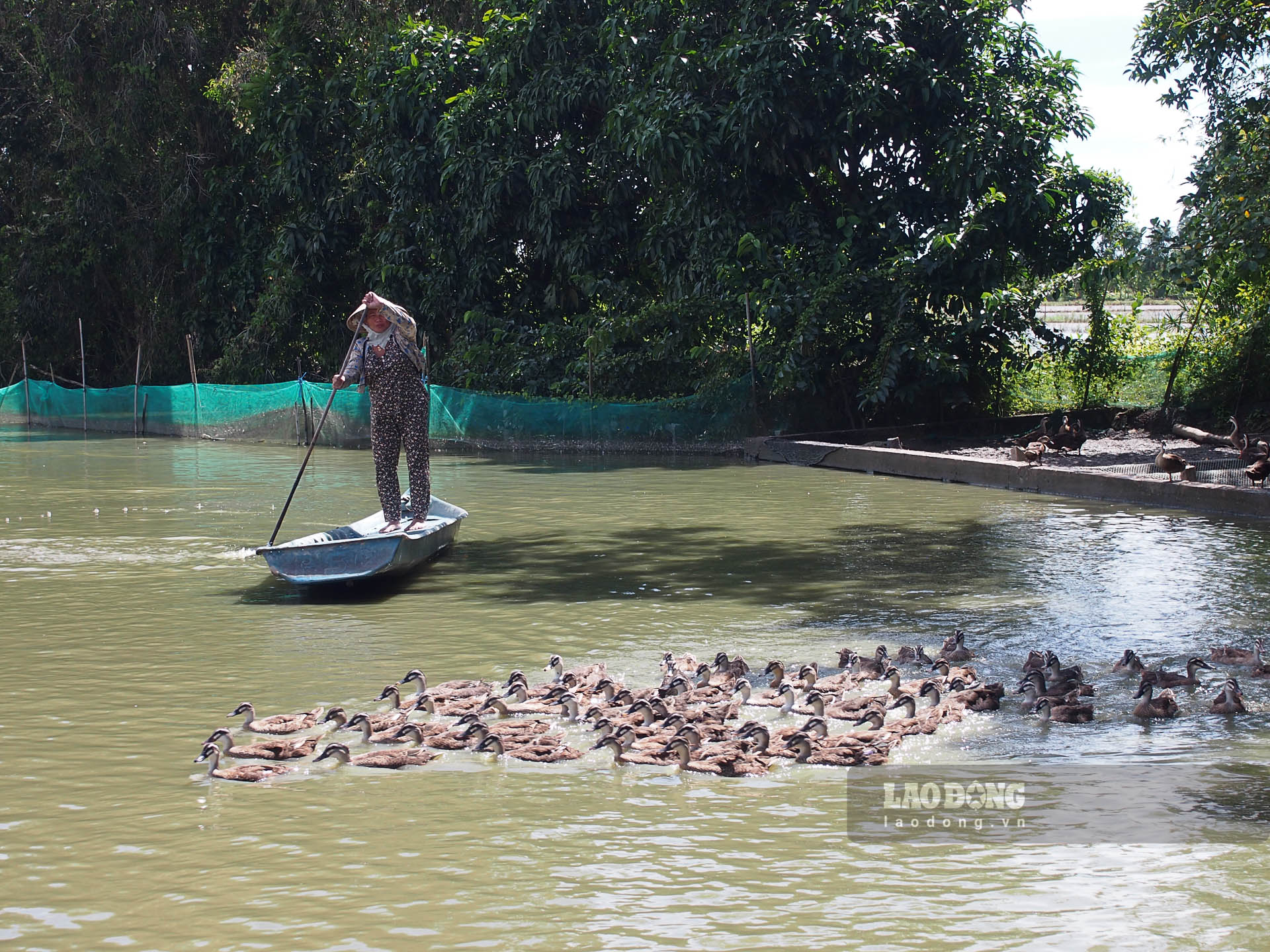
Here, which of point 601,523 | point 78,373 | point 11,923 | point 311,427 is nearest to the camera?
point 11,923

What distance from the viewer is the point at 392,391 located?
39.4 ft

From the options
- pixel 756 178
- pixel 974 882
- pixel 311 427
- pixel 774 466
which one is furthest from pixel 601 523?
pixel 311 427

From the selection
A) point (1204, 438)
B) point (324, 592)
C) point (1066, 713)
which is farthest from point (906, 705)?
point (1204, 438)

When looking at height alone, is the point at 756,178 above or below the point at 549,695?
above

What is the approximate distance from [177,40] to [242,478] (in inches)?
715

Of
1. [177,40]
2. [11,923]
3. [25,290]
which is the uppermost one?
[177,40]

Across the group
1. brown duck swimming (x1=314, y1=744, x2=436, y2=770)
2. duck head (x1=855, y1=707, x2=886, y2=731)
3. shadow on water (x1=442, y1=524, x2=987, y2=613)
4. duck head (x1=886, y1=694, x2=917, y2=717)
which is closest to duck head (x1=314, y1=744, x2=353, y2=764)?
brown duck swimming (x1=314, y1=744, x2=436, y2=770)

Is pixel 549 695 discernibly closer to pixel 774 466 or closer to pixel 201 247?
pixel 774 466

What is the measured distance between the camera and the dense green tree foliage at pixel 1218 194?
18578 mm

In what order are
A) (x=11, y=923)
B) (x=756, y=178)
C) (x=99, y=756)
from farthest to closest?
(x=756, y=178), (x=99, y=756), (x=11, y=923)

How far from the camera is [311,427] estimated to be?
2730cm

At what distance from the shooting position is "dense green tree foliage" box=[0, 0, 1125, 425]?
23484 mm

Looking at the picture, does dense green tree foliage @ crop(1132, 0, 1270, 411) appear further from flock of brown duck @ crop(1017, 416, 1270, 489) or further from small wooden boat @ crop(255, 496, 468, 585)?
small wooden boat @ crop(255, 496, 468, 585)

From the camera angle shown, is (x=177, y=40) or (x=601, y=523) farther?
(x=177, y=40)
